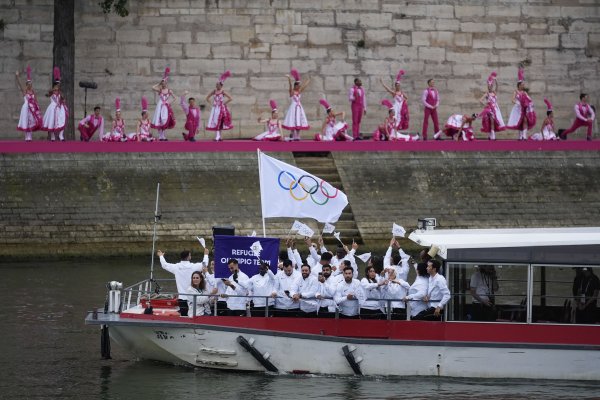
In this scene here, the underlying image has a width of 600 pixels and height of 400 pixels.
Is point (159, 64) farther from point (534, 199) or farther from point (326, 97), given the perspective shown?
point (534, 199)

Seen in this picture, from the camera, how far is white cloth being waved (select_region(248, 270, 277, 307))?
2169 cm

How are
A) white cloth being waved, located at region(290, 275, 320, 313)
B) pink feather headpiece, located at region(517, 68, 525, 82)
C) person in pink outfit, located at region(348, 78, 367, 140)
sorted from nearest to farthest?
1. white cloth being waved, located at region(290, 275, 320, 313)
2. person in pink outfit, located at region(348, 78, 367, 140)
3. pink feather headpiece, located at region(517, 68, 525, 82)

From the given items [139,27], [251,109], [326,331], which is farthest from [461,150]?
[326,331]

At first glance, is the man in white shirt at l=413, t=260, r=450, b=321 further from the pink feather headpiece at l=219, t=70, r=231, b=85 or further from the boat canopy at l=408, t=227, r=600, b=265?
the pink feather headpiece at l=219, t=70, r=231, b=85

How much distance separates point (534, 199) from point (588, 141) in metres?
2.39

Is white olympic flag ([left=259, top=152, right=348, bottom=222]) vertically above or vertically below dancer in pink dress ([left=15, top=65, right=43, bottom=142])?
below

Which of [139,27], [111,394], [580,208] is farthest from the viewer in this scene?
[139,27]

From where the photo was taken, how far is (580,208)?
35.0 metres

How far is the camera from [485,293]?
21.0 metres

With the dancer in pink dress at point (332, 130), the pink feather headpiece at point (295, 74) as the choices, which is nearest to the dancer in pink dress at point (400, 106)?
the dancer in pink dress at point (332, 130)

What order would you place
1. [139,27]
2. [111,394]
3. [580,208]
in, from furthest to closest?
1. [139,27]
2. [580,208]
3. [111,394]

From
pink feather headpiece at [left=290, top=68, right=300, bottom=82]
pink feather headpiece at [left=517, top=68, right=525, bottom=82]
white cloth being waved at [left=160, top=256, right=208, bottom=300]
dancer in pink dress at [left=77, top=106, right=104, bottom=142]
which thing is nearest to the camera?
white cloth being waved at [left=160, top=256, right=208, bottom=300]

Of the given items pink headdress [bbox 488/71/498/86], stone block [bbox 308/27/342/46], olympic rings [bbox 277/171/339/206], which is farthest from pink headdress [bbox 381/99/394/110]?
olympic rings [bbox 277/171/339/206]

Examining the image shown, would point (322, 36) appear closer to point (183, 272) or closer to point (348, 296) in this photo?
point (183, 272)
